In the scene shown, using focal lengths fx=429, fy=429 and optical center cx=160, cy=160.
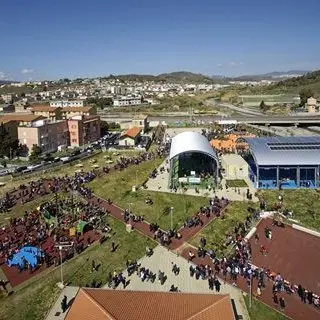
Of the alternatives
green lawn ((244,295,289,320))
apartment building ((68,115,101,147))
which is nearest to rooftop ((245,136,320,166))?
green lawn ((244,295,289,320))

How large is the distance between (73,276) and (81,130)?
160ft

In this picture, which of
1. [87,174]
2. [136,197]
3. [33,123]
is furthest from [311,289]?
[33,123]

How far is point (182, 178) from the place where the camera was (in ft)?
146

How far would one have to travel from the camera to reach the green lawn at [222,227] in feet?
98.4

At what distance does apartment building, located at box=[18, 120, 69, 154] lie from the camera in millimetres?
64000

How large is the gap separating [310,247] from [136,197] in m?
17.4

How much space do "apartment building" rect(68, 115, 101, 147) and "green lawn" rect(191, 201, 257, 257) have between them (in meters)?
39.4

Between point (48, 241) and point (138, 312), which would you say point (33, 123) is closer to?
point (48, 241)

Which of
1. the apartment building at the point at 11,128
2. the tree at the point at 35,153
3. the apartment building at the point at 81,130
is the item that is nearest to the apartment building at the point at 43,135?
the apartment building at the point at 11,128

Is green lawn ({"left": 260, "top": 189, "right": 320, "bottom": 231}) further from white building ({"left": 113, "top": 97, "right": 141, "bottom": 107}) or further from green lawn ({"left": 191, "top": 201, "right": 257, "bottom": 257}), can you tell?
white building ({"left": 113, "top": 97, "right": 141, "bottom": 107})

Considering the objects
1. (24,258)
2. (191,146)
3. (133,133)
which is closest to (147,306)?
(24,258)

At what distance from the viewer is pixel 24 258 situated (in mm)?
27188

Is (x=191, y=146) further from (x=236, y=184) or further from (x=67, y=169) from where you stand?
(x=67, y=169)

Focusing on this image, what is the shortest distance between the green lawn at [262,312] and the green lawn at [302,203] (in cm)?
1259
